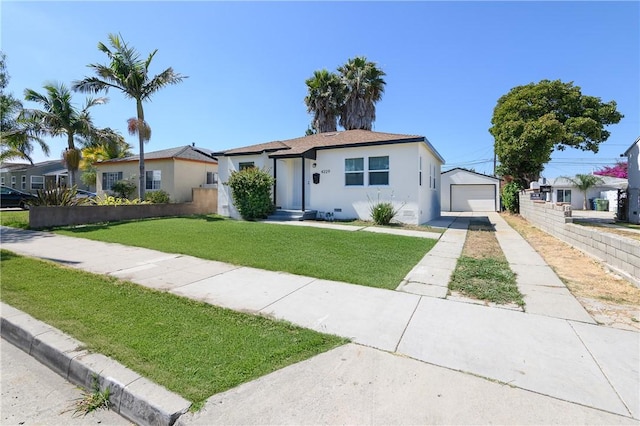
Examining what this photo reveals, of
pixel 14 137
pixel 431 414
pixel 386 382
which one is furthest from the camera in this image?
pixel 14 137

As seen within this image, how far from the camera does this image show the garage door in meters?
24.1

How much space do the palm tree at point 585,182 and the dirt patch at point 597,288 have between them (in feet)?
91.2

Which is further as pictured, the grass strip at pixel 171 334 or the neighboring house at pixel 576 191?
the neighboring house at pixel 576 191

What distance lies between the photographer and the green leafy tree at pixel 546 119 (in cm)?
1705

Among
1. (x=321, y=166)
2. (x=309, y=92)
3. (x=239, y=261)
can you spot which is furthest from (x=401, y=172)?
(x=309, y=92)

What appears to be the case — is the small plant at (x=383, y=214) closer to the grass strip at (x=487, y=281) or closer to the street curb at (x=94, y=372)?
the grass strip at (x=487, y=281)

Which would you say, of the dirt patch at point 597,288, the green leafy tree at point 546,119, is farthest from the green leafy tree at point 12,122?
the green leafy tree at point 546,119

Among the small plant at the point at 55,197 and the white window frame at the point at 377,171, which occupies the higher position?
the white window frame at the point at 377,171

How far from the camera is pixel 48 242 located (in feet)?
28.0

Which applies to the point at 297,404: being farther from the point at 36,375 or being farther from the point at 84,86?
the point at 84,86

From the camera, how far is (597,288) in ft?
15.5

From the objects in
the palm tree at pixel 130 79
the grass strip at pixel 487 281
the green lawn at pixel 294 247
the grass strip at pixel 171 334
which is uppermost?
the palm tree at pixel 130 79

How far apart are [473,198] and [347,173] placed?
52.4 ft

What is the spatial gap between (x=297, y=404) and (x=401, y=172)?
428 inches
